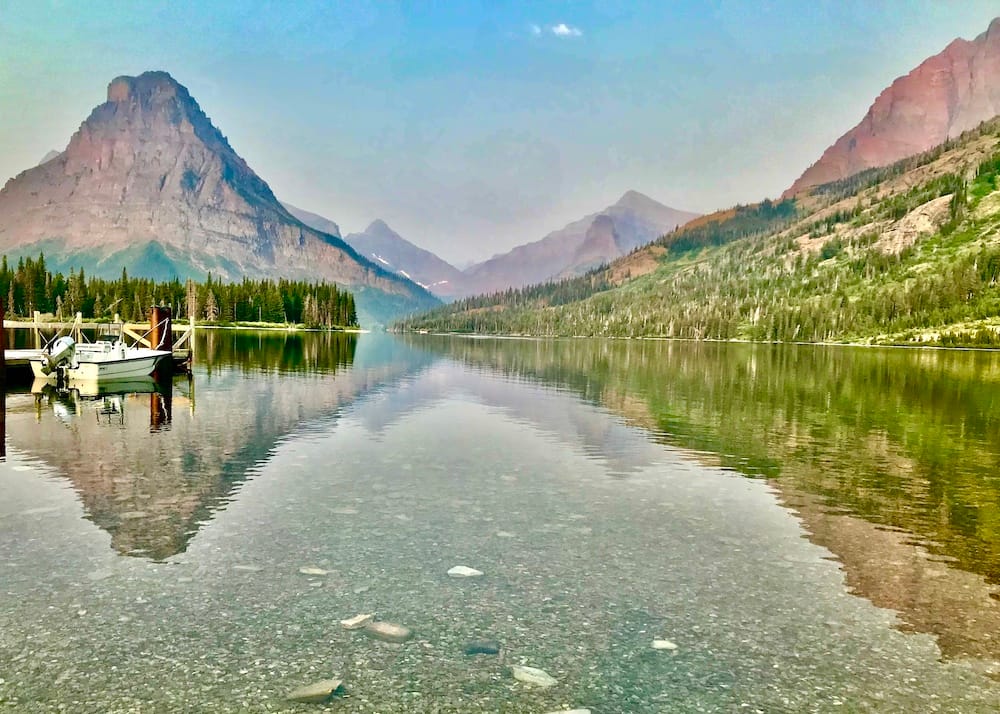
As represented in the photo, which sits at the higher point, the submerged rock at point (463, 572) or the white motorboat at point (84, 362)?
the white motorboat at point (84, 362)

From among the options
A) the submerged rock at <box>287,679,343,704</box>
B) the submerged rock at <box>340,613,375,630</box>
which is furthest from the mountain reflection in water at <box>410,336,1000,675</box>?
the submerged rock at <box>287,679,343,704</box>

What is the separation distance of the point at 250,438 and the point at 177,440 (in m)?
3.21

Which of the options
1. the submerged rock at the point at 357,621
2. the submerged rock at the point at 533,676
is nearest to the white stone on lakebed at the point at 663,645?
the submerged rock at the point at 533,676

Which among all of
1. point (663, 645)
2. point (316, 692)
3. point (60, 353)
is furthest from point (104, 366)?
point (663, 645)

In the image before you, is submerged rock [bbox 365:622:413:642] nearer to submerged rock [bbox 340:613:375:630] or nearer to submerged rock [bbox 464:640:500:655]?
submerged rock [bbox 340:613:375:630]

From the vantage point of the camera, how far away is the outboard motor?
55.8 metres

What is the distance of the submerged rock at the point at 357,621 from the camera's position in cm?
1153

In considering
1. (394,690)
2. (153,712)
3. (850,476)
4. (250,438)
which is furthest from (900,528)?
(250,438)

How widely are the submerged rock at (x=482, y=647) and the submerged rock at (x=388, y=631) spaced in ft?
3.71

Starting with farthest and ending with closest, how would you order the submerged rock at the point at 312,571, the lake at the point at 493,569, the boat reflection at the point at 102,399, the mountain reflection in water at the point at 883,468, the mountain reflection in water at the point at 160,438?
the boat reflection at the point at 102,399
the mountain reflection in water at the point at 160,438
the submerged rock at the point at 312,571
the mountain reflection in water at the point at 883,468
the lake at the point at 493,569

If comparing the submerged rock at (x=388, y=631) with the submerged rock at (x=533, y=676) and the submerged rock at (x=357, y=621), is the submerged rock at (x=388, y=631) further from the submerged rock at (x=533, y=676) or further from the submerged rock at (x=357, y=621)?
the submerged rock at (x=533, y=676)

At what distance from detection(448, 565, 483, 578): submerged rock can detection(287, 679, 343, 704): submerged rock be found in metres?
4.81

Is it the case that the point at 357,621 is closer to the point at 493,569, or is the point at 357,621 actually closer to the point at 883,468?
the point at 493,569

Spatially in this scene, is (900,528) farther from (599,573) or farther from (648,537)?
(599,573)
